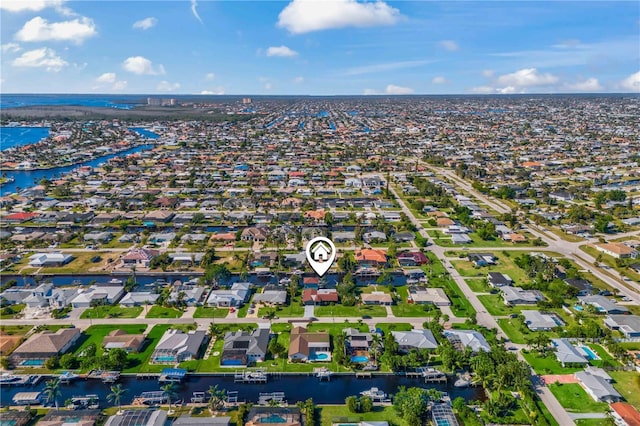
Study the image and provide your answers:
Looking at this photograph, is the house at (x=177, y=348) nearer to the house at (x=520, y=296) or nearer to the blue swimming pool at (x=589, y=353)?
the house at (x=520, y=296)

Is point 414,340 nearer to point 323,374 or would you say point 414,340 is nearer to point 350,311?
point 350,311

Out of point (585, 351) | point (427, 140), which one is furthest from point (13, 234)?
point (427, 140)

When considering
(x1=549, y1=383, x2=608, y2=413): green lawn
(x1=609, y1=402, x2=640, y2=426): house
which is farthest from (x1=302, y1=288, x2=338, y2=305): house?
(x1=609, y1=402, x2=640, y2=426): house

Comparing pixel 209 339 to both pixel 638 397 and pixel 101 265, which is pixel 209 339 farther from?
pixel 638 397

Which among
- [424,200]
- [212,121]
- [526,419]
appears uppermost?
[212,121]

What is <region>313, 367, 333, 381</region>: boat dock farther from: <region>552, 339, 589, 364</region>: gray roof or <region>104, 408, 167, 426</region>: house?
<region>552, 339, 589, 364</region>: gray roof

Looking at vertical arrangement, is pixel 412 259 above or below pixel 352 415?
above

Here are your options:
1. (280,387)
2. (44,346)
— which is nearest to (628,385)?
A: (280,387)
